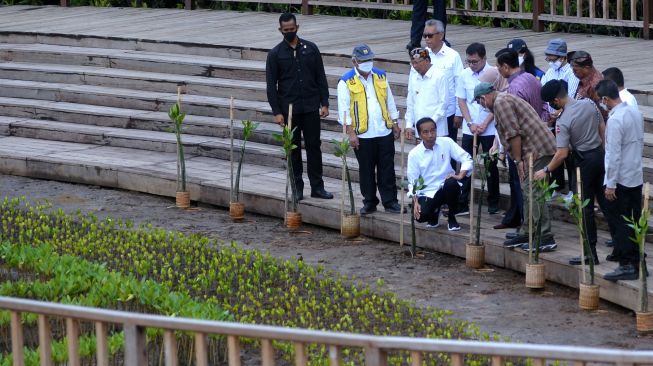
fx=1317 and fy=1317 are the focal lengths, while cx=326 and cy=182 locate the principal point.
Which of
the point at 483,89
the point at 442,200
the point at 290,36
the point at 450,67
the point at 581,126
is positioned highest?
the point at 290,36

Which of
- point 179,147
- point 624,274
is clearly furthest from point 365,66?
point 624,274

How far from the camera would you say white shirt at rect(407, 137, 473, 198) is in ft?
37.4

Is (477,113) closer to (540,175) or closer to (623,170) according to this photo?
(540,175)

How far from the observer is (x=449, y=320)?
30.6ft

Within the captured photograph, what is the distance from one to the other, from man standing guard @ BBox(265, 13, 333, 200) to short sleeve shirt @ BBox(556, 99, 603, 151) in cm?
310

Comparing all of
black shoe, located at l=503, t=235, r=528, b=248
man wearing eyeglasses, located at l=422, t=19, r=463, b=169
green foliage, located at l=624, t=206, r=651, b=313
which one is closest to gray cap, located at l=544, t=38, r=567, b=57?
man wearing eyeglasses, located at l=422, t=19, r=463, b=169

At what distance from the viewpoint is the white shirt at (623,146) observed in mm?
9469

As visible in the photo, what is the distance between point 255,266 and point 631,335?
3.10 metres

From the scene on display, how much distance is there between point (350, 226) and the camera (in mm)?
11969

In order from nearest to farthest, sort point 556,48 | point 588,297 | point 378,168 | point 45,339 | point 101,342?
point 101,342
point 45,339
point 588,297
point 556,48
point 378,168

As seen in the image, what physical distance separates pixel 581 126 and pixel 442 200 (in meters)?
1.71

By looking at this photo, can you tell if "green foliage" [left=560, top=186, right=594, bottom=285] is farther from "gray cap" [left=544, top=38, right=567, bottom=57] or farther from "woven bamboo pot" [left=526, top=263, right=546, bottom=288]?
"gray cap" [left=544, top=38, right=567, bottom=57]

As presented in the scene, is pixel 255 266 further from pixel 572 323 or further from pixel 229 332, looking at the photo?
pixel 229 332

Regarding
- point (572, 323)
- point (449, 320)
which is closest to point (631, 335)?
point (572, 323)
